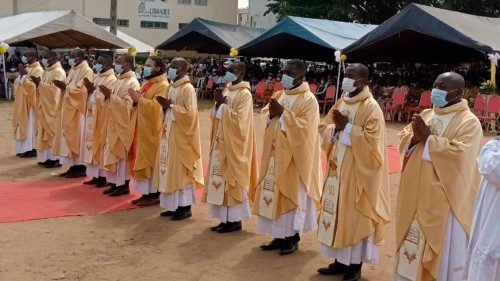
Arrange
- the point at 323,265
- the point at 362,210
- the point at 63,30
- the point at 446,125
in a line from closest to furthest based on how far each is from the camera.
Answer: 1. the point at 446,125
2. the point at 362,210
3. the point at 323,265
4. the point at 63,30

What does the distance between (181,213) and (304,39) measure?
45.0 feet

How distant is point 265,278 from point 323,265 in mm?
655

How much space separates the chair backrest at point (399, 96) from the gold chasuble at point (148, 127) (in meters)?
11.4

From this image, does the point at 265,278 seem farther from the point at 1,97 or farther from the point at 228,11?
the point at 228,11

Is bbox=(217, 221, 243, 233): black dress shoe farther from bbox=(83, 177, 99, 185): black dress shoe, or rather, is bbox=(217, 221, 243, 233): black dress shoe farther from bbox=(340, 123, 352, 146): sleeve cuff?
bbox=(83, 177, 99, 185): black dress shoe

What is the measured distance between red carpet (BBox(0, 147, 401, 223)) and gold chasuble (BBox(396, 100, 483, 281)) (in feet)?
13.6

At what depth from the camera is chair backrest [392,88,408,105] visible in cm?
1731

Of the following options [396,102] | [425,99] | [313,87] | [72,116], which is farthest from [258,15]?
[72,116]

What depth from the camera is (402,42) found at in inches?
752

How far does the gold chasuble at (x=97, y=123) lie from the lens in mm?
8242

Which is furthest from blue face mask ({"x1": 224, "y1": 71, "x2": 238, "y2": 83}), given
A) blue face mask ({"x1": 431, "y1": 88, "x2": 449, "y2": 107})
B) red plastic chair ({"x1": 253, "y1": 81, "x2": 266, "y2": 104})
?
red plastic chair ({"x1": 253, "y1": 81, "x2": 266, "y2": 104})

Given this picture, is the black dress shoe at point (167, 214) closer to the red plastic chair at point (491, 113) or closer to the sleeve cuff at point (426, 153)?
the sleeve cuff at point (426, 153)

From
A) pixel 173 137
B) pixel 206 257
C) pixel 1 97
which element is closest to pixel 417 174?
pixel 206 257

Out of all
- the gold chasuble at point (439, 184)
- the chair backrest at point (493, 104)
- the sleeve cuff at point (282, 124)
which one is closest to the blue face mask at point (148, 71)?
the sleeve cuff at point (282, 124)
